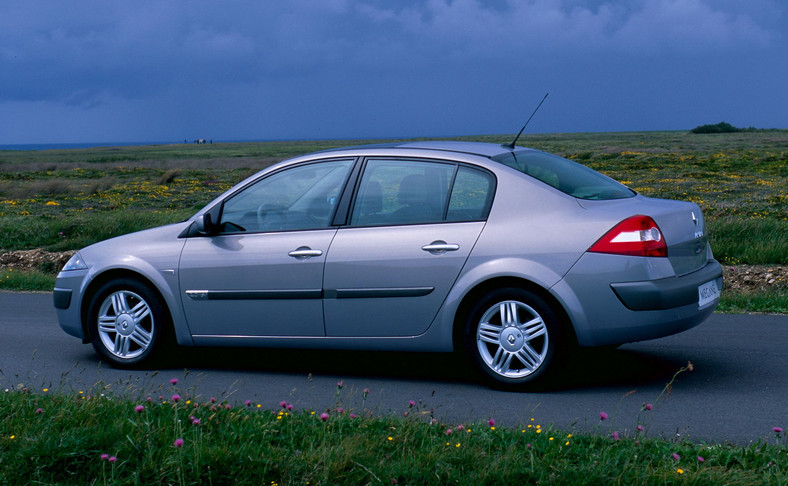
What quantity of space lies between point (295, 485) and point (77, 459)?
1.08 m

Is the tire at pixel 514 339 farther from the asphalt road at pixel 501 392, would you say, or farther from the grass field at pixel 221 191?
the grass field at pixel 221 191

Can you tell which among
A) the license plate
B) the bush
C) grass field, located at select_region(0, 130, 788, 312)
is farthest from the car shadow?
the bush

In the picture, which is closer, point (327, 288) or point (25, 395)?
point (25, 395)

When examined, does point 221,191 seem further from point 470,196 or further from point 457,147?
point 470,196

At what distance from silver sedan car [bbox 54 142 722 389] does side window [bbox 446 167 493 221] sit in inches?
0.4

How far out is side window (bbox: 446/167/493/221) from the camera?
621 cm

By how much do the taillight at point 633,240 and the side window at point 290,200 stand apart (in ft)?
6.24

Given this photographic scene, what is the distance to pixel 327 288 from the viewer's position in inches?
252

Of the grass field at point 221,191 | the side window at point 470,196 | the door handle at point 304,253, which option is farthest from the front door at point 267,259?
the grass field at point 221,191

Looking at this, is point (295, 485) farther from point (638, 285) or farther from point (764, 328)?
point (764, 328)

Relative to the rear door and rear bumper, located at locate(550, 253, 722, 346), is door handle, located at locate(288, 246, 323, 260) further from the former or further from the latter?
rear bumper, located at locate(550, 253, 722, 346)

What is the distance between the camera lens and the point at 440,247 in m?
6.11

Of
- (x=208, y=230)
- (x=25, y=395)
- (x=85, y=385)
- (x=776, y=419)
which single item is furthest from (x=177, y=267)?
(x=776, y=419)

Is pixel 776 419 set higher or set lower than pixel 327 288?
lower
